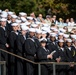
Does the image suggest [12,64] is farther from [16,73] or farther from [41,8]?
[41,8]

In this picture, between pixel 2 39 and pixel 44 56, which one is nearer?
pixel 44 56

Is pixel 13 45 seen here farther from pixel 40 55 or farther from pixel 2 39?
pixel 40 55

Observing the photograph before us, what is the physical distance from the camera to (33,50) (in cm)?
2019

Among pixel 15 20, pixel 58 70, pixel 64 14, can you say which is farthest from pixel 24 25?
pixel 64 14

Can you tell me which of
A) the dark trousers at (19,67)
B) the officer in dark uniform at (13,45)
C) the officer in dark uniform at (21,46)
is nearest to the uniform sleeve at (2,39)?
the officer in dark uniform at (13,45)

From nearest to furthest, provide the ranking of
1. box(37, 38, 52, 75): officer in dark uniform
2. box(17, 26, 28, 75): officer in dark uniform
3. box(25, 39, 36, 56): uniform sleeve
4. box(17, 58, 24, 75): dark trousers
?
1. box(37, 38, 52, 75): officer in dark uniform
2. box(25, 39, 36, 56): uniform sleeve
3. box(17, 26, 28, 75): officer in dark uniform
4. box(17, 58, 24, 75): dark trousers

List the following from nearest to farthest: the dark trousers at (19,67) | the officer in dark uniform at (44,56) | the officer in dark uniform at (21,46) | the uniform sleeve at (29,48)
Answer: the officer in dark uniform at (44,56)
the uniform sleeve at (29,48)
the officer in dark uniform at (21,46)
the dark trousers at (19,67)

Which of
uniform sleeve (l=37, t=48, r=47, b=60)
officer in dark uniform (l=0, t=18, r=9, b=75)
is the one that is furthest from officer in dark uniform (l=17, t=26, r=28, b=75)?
uniform sleeve (l=37, t=48, r=47, b=60)

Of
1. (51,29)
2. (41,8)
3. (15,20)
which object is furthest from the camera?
(41,8)

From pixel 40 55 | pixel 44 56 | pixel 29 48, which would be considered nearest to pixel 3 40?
pixel 29 48

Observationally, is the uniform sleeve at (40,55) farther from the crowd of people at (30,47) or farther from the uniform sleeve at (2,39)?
the uniform sleeve at (2,39)

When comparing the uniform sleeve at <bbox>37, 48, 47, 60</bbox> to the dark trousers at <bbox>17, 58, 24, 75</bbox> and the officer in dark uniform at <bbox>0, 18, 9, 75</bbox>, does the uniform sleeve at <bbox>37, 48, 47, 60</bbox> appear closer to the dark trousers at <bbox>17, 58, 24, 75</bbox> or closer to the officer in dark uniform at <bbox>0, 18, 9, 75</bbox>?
the dark trousers at <bbox>17, 58, 24, 75</bbox>

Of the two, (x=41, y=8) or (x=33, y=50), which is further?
(x=41, y=8)

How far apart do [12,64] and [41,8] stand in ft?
51.5
